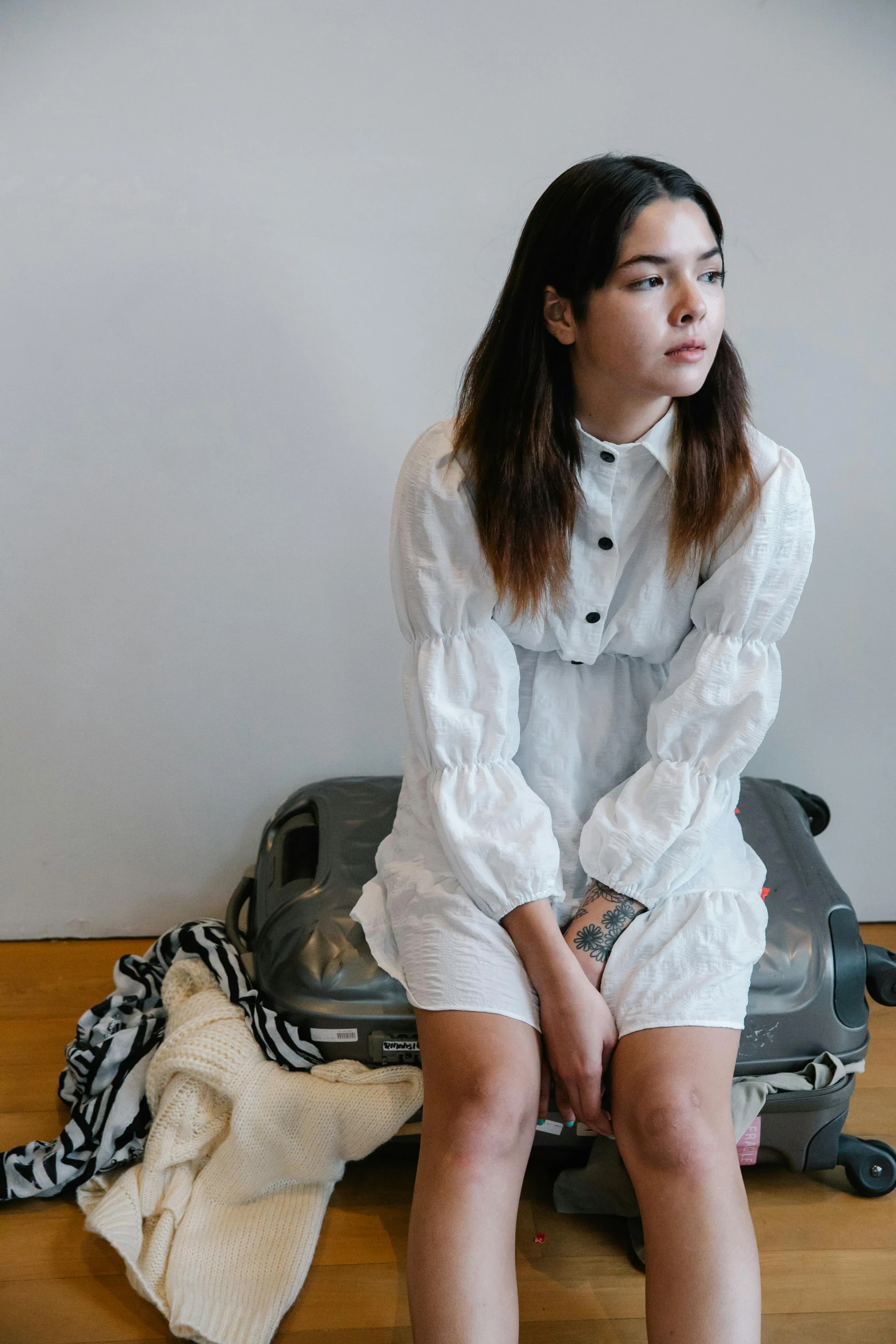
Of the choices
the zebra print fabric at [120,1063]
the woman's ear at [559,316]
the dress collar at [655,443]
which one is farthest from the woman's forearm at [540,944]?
the woman's ear at [559,316]

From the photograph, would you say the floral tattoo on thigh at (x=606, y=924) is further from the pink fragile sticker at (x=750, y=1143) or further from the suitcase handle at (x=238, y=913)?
the suitcase handle at (x=238, y=913)

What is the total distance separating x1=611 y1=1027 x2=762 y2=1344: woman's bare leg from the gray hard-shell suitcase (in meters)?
0.28

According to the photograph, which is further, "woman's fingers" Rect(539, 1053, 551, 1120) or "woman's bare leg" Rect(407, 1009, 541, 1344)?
"woman's fingers" Rect(539, 1053, 551, 1120)

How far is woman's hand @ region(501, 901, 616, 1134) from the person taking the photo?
110cm

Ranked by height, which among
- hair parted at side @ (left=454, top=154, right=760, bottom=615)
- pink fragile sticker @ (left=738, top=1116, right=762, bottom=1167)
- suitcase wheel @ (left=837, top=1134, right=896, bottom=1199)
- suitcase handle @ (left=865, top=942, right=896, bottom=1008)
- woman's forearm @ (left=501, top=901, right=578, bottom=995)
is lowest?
suitcase wheel @ (left=837, top=1134, right=896, bottom=1199)

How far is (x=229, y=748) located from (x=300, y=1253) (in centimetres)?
80

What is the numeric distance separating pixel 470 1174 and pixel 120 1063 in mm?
646

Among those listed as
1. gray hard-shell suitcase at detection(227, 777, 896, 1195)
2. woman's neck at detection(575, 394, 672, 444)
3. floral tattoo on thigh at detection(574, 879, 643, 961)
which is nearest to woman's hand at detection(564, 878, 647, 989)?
floral tattoo on thigh at detection(574, 879, 643, 961)

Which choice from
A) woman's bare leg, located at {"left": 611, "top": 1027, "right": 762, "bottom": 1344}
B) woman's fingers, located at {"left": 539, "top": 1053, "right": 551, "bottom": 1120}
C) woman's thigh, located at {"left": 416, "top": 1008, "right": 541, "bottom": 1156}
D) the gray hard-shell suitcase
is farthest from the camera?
the gray hard-shell suitcase

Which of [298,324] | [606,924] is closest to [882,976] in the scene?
[606,924]

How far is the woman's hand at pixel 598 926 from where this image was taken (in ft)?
3.81

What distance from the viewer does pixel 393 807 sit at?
1.67 metres

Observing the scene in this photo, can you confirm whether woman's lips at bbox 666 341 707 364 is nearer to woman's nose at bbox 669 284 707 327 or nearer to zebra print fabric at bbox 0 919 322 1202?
woman's nose at bbox 669 284 707 327

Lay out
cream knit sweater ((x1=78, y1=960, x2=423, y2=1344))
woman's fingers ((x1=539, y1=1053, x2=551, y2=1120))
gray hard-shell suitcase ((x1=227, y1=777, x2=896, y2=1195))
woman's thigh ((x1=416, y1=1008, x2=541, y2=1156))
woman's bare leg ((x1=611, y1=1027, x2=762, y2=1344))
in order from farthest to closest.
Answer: gray hard-shell suitcase ((x1=227, y1=777, x2=896, y2=1195)) < cream knit sweater ((x1=78, y1=960, x2=423, y2=1344)) < woman's fingers ((x1=539, y1=1053, x2=551, y2=1120)) < woman's thigh ((x1=416, y1=1008, x2=541, y2=1156)) < woman's bare leg ((x1=611, y1=1027, x2=762, y2=1344))
